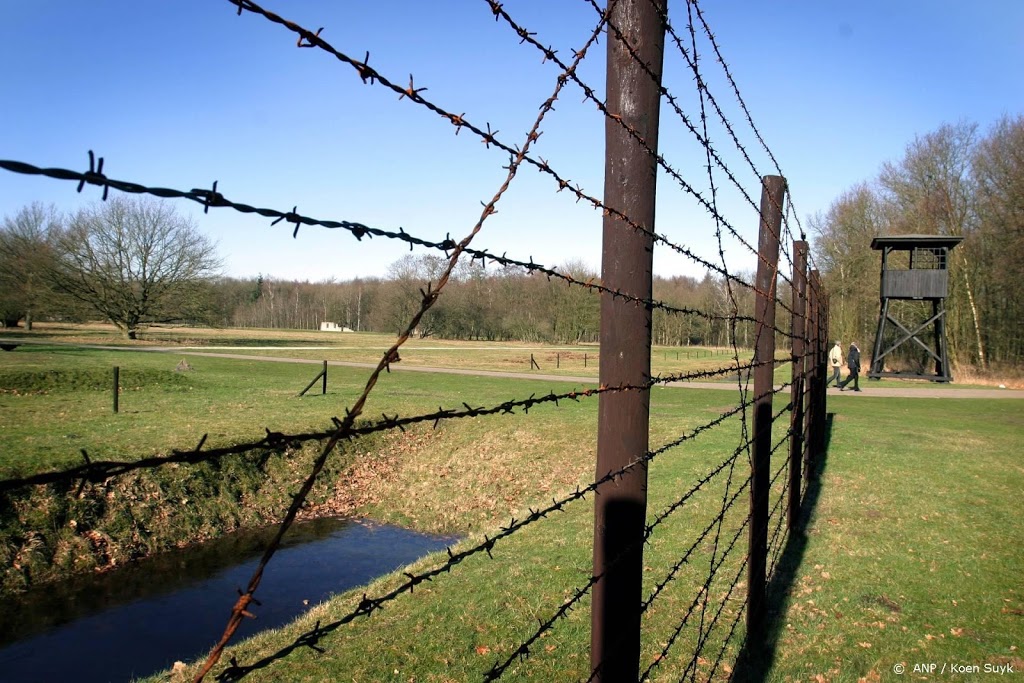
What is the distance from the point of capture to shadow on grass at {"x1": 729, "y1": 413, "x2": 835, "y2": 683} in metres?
4.62

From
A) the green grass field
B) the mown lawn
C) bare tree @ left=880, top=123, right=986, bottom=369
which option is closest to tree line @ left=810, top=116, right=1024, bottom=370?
bare tree @ left=880, top=123, right=986, bottom=369

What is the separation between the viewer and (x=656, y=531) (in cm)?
811

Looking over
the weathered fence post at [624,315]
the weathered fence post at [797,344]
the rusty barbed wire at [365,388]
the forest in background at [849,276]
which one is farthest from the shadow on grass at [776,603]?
the forest in background at [849,276]

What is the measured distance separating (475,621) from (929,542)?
4.88m

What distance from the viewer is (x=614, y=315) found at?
1940 mm

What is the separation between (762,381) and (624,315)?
2.81 m

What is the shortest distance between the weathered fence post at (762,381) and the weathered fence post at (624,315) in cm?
235

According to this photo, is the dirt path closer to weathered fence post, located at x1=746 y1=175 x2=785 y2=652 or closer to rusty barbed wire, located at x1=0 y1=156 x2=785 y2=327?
weathered fence post, located at x1=746 y1=175 x2=785 y2=652

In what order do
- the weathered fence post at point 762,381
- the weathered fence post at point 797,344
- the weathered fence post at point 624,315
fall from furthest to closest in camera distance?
the weathered fence post at point 797,344 < the weathered fence post at point 762,381 < the weathered fence post at point 624,315

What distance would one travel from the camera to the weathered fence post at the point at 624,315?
193 cm

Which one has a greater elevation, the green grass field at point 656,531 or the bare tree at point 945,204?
the bare tree at point 945,204

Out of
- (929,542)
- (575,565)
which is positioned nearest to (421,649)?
(575,565)

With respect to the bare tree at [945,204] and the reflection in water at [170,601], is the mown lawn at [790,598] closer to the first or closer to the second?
the reflection in water at [170,601]

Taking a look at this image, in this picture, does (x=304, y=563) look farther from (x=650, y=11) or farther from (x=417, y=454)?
(x=650, y=11)
